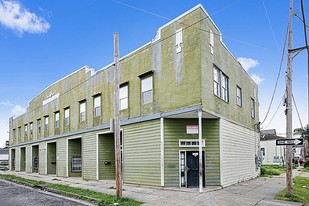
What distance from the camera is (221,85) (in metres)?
18.0

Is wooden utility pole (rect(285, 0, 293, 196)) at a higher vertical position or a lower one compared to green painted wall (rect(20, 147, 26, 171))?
higher

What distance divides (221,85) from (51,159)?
68.2 feet

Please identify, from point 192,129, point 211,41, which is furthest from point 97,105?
point 211,41

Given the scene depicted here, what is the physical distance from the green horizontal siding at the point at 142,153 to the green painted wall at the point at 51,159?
15.5 m

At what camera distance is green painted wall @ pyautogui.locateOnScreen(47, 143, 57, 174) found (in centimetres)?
3159

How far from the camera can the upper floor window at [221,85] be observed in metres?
17.2

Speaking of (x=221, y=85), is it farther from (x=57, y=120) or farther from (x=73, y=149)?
(x=57, y=120)

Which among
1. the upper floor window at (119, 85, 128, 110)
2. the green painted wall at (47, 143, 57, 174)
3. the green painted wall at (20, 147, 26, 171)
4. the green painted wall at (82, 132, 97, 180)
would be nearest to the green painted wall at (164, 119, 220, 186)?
the upper floor window at (119, 85, 128, 110)

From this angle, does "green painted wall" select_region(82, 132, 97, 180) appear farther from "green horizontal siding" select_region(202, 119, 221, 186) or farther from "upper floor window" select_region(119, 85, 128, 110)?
"green horizontal siding" select_region(202, 119, 221, 186)

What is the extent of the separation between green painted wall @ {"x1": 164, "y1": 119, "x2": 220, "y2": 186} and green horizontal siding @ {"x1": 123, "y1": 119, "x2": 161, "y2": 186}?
49 cm

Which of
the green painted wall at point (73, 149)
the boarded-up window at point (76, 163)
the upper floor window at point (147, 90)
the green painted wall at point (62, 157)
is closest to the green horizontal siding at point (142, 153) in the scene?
Answer: the upper floor window at point (147, 90)

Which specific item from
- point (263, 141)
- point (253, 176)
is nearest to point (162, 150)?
point (253, 176)

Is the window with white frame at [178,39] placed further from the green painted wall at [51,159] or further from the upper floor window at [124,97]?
the green painted wall at [51,159]

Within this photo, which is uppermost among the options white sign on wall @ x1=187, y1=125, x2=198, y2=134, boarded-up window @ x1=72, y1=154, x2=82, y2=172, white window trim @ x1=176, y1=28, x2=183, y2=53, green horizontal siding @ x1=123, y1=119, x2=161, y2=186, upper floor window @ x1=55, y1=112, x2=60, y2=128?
white window trim @ x1=176, y1=28, x2=183, y2=53
